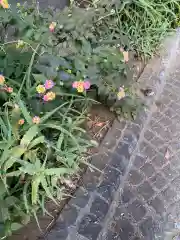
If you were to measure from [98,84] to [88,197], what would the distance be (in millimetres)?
843

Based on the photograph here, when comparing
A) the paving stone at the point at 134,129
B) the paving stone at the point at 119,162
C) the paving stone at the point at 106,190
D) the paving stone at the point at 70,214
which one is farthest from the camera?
the paving stone at the point at 134,129

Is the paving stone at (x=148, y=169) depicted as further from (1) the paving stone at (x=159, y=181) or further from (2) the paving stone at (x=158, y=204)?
(2) the paving stone at (x=158, y=204)

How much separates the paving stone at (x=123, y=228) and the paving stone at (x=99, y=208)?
0.13 metres

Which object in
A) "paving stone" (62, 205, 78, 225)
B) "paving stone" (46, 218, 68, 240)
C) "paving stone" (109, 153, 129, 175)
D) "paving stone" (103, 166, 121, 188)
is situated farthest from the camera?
"paving stone" (109, 153, 129, 175)

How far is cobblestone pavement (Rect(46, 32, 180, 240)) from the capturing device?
9.10 ft

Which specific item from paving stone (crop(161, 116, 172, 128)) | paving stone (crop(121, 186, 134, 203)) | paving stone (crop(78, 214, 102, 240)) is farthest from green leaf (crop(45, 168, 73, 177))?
paving stone (crop(161, 116, 172, 128))

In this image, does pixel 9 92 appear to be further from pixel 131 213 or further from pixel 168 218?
pixel 168 218

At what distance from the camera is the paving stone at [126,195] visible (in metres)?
3.06

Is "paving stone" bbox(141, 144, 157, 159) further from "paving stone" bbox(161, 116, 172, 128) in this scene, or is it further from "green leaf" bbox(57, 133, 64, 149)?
"green leaf" bbox(57, 133, 64, 149)

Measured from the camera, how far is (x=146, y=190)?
3.17m

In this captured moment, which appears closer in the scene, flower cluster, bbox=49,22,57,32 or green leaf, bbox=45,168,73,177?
green leaf, bbox=45,168,73,177

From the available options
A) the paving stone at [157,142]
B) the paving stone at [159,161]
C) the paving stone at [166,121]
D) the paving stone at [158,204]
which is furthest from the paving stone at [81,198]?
the paving stone at [166,121]

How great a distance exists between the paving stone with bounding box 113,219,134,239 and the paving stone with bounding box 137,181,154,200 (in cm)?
30

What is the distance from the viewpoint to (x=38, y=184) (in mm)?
2391
